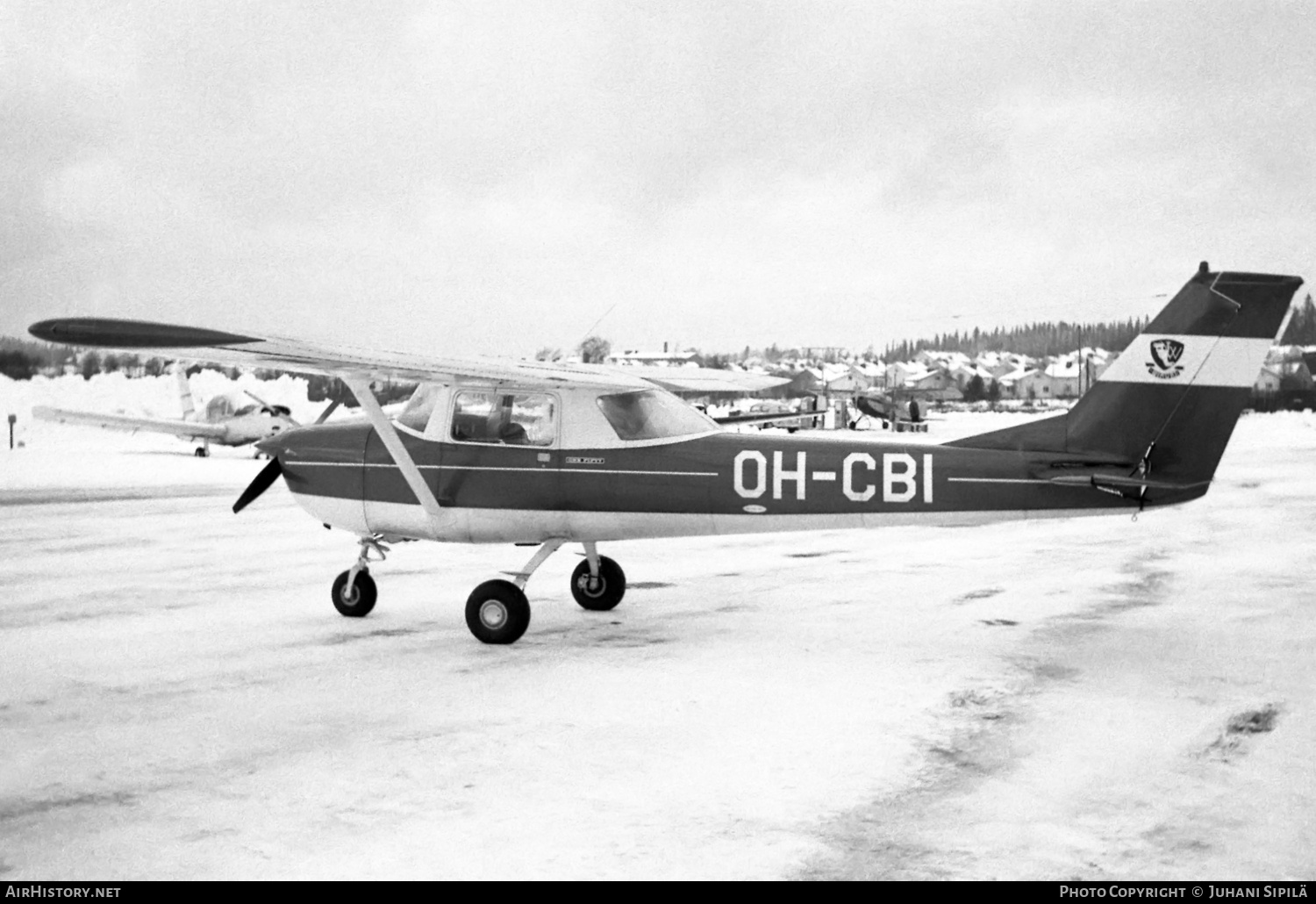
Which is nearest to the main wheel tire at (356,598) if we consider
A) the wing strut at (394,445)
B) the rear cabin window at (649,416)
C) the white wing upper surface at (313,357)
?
the wing strut at (394,445)

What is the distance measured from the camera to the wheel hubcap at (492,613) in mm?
7691

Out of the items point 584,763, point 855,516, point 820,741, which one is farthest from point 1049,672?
point 584,763

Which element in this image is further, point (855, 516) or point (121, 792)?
point (855, 516)

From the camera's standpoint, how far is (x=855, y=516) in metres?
7.74

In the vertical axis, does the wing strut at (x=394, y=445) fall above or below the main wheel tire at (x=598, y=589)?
above

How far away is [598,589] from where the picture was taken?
9086 millimetres

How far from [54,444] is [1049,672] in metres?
35.5

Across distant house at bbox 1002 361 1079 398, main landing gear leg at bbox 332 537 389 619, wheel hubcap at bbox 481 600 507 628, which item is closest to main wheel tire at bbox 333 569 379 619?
main landing gear leg at bbox 332 537 389 619

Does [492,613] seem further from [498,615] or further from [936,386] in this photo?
[936,386]

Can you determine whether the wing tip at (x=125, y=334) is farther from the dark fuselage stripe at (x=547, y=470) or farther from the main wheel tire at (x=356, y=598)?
the main wheel tire at (x=356, y=598)

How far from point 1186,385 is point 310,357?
597cm

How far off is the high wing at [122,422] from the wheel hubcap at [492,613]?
12.1m
